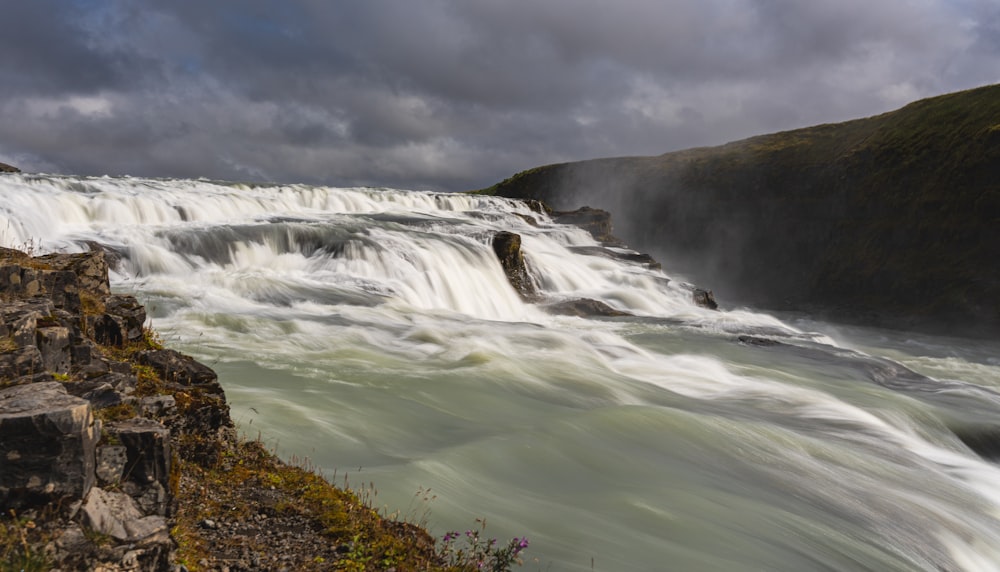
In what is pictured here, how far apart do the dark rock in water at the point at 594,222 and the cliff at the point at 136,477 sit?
37.7 meters

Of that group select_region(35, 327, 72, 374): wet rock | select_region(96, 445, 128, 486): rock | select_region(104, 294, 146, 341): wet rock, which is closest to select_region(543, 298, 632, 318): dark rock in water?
select_region(104, 294, 146, 341): wet rock

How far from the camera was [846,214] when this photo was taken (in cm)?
4684

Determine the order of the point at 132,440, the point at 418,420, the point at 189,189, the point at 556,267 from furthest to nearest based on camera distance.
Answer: the point at 189,189
the point at 556,267
the point at 418,420
the point at 132,440

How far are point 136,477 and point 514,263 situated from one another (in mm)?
22612

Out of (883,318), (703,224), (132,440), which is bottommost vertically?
(883,318)

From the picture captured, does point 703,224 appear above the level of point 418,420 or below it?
above

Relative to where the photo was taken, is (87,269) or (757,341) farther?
(757,341)

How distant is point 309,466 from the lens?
20.4 ft

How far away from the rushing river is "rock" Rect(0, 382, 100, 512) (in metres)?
2.71

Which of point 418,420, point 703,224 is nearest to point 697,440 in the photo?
point 418,420

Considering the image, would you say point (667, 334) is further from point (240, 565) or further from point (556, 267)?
point (240, 565)

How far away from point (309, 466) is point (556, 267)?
78.5 ft

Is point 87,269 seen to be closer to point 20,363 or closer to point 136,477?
point 20,363

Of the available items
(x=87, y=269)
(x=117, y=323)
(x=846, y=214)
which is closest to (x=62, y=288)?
(x=117, y=323)
